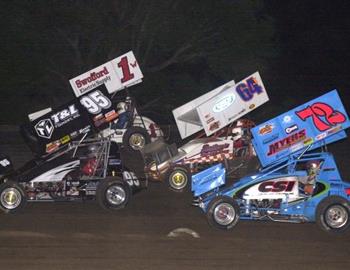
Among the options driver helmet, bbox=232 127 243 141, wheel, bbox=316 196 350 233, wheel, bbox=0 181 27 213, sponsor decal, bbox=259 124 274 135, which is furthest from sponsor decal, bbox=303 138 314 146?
driver helmet, bbox=232 127 243 141

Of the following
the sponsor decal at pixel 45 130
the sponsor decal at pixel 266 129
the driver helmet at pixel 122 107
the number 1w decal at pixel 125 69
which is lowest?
the sponsor decal at pixel 266 129

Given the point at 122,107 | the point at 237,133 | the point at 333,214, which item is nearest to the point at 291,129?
the point at 333,214

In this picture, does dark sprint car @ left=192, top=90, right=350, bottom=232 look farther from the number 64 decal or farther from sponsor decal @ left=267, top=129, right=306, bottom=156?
the number 64 decal

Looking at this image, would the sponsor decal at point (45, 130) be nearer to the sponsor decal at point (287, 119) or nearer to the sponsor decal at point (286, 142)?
the sponsor decal at point (286, 142)

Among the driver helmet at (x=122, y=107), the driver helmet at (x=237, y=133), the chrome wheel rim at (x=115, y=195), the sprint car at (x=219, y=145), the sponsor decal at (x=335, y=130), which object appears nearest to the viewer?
the sponsor decal at (x=335, y=130)

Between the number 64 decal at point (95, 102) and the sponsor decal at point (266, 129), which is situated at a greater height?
the number 64 decal at point (95, 102)

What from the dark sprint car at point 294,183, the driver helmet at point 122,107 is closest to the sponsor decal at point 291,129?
the dark sprint car at point 294,183

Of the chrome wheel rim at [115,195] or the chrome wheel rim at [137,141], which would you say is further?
the chrome wheel rim at [137,141]

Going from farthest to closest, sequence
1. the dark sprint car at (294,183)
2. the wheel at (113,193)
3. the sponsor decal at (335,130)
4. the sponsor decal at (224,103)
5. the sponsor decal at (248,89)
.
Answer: the sponsor decal at (248,89)
the sponsor decal at (224,103)
the wheel at (113,193)
the sponsor decal at (335,130)
the dark sprint car at (294,183)

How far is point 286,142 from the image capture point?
11391 mm

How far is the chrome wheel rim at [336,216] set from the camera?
36.0 feet

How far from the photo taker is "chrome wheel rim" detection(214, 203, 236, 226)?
11156 millimetres

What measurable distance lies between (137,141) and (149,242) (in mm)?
9389

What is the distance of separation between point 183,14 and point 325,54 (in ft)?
35.1
